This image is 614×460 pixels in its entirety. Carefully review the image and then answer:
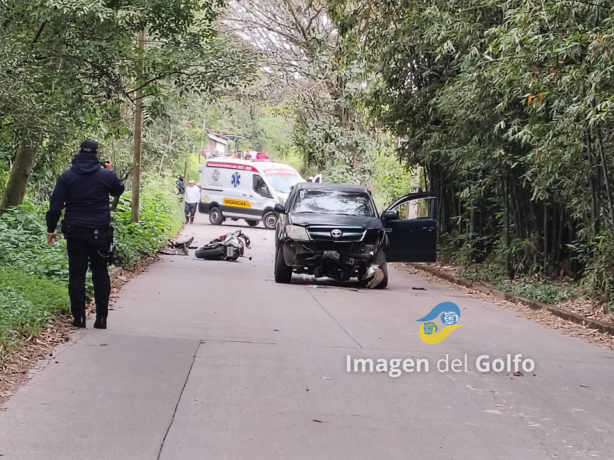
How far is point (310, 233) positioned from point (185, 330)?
5.62 m

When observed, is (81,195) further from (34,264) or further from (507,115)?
(507,115)

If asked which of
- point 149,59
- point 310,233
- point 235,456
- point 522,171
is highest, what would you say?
point 149,59

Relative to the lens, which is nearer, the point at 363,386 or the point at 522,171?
the point at 363,386

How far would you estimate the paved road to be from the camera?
521 centimetres

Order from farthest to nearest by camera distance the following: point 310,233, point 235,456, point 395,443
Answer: point 310,233, point 395,443, point 235,456

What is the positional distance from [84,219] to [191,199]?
81.6ft

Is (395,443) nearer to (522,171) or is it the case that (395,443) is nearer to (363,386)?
(363,386)

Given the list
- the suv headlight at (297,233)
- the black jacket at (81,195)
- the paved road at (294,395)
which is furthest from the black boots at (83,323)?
the suv headlight at (297,233)

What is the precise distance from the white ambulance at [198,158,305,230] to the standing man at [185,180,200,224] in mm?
808

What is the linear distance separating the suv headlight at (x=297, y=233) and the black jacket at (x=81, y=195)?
Result: 6.02 meters

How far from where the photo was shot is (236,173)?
34.2 m

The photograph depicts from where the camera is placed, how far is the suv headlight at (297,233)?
14430 mm

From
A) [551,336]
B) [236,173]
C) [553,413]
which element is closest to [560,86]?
[551,336]

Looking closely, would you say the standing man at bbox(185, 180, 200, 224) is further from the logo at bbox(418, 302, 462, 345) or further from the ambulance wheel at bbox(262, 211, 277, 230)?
the logo at bbox(418, 302, 462, 345)
